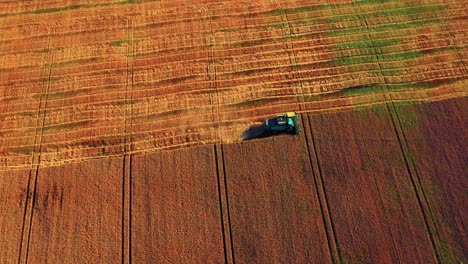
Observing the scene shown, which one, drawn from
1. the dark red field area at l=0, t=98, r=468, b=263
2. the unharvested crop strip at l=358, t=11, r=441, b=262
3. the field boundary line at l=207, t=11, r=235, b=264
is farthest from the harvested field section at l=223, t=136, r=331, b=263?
the unharvested crop strip at l=358, t=11, r=441, b=262

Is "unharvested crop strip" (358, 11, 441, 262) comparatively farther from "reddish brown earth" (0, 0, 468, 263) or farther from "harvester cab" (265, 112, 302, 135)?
"harvester cab" (265, 112, 302, 135)

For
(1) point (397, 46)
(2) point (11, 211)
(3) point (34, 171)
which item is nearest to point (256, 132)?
(1) point (397, 46)

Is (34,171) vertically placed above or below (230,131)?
below

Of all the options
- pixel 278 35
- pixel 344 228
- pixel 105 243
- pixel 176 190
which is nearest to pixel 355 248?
pixel 344 228

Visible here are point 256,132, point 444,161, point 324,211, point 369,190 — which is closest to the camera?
point 324,211

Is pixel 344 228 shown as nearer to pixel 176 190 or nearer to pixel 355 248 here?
pixel 355 248

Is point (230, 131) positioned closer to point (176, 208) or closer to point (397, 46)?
point (176, 208)
